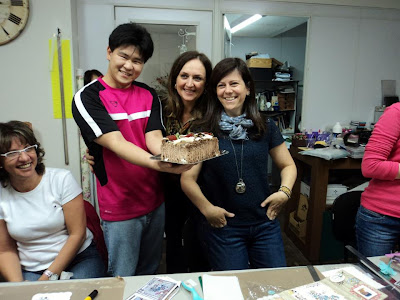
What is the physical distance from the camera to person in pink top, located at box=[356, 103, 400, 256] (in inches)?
55.6

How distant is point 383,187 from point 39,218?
5.68 feet

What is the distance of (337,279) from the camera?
972 mm

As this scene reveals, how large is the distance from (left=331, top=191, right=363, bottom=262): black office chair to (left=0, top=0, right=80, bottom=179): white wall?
2.33m

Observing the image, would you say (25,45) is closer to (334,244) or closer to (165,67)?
(165,67)

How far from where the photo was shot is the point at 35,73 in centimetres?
263

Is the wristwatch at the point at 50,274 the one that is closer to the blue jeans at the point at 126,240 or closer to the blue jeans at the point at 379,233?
the blue jeans at the point at 126,240

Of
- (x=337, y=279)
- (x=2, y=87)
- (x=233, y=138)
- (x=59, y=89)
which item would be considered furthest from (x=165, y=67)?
(x=337, y=279)

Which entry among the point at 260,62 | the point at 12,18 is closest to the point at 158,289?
the point at 12,18

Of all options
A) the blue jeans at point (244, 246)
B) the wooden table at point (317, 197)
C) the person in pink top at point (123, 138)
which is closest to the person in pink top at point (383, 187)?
the blue jeans at point (244, 246)

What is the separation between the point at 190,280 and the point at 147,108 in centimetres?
81

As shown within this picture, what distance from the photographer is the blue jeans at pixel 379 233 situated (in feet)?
4.78

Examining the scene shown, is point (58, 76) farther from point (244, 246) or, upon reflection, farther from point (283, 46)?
point (283, 46)

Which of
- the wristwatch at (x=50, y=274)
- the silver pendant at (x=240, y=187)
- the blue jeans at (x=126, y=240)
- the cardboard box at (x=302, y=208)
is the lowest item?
the cardboard box at (x=302, y=208)

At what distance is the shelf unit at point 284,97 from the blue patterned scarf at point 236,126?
2.72 meters
